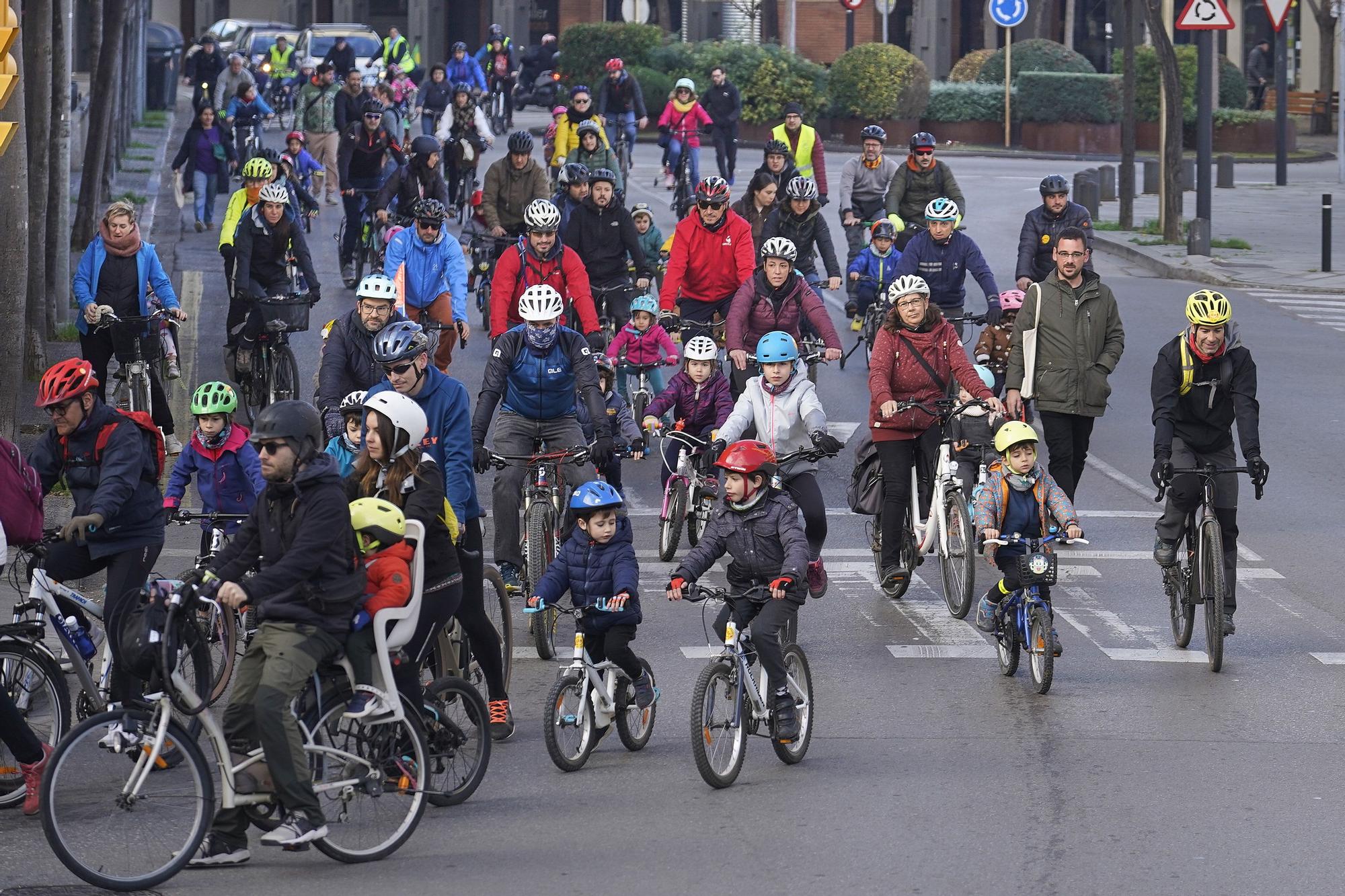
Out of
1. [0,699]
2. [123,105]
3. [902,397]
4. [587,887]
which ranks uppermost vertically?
[123,105]

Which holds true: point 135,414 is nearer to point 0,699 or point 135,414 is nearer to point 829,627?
point 0,699

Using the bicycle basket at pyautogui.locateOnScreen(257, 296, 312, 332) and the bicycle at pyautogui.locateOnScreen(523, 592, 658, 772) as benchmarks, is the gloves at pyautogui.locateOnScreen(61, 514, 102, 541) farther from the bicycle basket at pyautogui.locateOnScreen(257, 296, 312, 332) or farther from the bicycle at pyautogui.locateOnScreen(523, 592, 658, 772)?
the bicycle basket at pyautogui.locateOnScreen(257, 296, 312, 332)

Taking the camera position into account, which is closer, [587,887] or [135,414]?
[587,887]

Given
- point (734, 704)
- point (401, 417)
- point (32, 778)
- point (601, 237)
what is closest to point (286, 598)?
point (401, 417)

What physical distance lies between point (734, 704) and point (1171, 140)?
76.5 ft

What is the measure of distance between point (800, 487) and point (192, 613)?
440 cm

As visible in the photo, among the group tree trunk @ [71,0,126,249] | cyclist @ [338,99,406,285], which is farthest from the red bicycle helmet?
tree trunk @ [71,0,126,249]

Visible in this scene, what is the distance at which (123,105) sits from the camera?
39062 millimetres

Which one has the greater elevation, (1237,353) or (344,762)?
(1237,353)

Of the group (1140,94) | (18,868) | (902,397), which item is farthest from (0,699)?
(1140,94)

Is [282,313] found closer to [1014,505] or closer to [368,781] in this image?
[1014,505]

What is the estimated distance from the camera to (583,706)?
349 inches

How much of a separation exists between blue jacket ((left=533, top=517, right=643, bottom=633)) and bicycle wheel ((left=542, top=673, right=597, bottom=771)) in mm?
307

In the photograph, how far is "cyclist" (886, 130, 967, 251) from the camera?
19.0 metres
